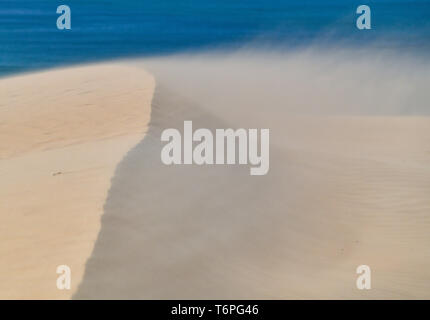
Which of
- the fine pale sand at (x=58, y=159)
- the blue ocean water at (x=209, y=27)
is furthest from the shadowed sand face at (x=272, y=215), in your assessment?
the blue ocean water at (x=209, y=27)

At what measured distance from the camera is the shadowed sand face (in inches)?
179

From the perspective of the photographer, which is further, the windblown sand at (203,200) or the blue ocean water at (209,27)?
the blue ocean water at (209,27)

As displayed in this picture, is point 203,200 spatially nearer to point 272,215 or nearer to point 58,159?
point 272,215

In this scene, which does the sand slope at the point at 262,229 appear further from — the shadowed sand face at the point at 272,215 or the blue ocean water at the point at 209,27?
the blue ocean water at the point at 209,27

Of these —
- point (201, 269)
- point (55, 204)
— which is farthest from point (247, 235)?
point (55, 204)

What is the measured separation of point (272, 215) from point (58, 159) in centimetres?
241

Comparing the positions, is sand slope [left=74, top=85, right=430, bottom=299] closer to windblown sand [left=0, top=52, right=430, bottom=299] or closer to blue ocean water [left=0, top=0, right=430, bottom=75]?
windblown sand [left=0, top=52, right=430, bottom=299]

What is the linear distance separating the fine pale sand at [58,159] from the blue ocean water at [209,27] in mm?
1054

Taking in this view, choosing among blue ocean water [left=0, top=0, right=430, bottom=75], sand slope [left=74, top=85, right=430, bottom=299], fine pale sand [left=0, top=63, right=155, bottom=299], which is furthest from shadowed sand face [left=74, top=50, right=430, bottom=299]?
blue ocean water [left=0, top=0, right=430, bottom=75]

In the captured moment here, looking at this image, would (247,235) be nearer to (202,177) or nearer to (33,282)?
(202,177)

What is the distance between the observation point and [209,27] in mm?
13016

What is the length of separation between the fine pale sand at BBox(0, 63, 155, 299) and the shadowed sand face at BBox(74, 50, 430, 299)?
0.20 metres

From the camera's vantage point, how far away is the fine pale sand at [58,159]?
14.8 ft
